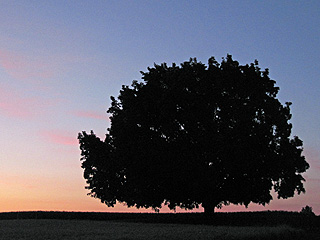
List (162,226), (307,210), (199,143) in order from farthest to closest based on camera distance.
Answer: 1. (307,210)
2. (199,143)
3. (162,226)

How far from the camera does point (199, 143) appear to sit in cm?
4575

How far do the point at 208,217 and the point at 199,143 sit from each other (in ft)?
25.2

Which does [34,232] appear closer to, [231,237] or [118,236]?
[118,236]

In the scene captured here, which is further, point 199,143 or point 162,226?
point 199,143

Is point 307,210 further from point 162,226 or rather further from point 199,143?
point 162,226

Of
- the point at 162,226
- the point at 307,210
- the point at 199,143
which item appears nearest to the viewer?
the point at 162,226

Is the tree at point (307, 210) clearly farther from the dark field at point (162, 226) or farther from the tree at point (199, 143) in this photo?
the tree at point (199, 143)

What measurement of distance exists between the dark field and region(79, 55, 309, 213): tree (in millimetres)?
3294

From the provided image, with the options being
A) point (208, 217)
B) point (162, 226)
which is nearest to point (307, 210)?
point (208, 217)

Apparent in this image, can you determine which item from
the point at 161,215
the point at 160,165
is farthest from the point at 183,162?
the point at 161,215

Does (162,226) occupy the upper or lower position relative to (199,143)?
lower

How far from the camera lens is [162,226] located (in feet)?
127

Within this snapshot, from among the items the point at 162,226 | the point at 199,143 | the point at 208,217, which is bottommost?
the point at 162,226

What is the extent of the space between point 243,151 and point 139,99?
11.5 m
